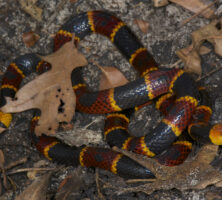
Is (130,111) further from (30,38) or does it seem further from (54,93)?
(30,38)

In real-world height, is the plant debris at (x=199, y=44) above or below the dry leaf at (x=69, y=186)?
above

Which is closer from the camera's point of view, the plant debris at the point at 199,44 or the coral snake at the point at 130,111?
the coral snake at the point at 130,111

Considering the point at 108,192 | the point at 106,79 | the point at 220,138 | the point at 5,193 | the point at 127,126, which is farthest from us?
the point at 106,79

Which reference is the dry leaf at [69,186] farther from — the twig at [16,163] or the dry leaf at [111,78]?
the dry leaf at [111,78]

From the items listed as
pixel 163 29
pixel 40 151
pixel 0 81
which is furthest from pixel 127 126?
pixel 0 81

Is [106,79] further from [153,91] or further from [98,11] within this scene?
[98,11]

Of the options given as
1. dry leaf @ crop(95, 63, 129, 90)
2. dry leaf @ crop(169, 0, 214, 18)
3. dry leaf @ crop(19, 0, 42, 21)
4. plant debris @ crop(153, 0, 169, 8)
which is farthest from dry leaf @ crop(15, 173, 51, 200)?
dry leaf @ crop(169, 0, 214, 18)

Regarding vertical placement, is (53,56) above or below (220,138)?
above

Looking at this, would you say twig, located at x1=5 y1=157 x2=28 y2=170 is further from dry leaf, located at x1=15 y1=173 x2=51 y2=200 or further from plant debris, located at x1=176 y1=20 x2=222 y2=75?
plant debris, located at x1=176 y1=20 x2=222 y2=75

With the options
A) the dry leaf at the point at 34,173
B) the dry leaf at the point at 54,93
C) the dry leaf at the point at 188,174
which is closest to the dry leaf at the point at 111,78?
the dry leaf at the point at 54,93
